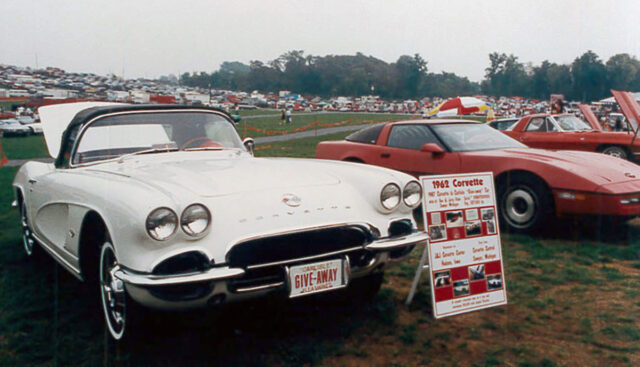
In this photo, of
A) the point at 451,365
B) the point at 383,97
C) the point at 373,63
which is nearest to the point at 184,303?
the point at 451,365

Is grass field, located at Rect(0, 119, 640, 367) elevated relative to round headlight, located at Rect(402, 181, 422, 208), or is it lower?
lower

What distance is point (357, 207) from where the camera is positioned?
9.95 feet

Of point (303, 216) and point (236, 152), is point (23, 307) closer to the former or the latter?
point (236, 152)

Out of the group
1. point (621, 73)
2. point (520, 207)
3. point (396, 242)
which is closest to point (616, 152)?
point (520, 207)

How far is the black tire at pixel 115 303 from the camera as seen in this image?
104 inches

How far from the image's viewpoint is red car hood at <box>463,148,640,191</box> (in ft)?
17.1

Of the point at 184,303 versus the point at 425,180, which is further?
the point at 425,180

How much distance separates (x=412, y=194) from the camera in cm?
335

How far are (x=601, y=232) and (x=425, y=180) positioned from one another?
11.9 feet

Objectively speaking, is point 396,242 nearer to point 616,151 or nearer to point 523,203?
point 523,203

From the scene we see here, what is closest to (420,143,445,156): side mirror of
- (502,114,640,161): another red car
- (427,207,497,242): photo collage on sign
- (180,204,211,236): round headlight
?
(427,207,497,242): photo collage on sign

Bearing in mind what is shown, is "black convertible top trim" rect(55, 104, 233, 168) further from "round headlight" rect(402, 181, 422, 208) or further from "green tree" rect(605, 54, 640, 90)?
"green tree" rect(605, 54, 640, 90)

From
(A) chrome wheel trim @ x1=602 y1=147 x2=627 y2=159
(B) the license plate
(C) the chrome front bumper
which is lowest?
(B) the license plate

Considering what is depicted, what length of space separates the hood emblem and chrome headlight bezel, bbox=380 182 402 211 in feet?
1.95
